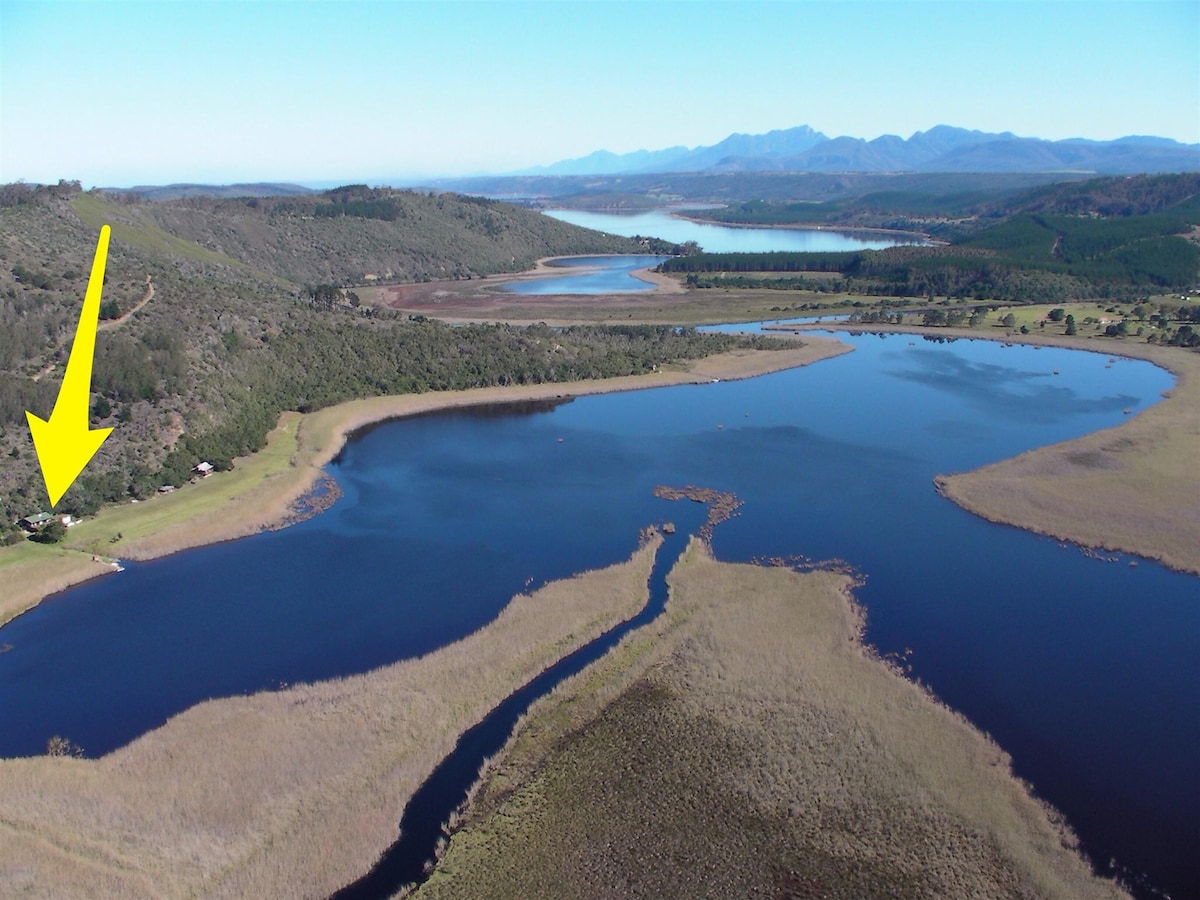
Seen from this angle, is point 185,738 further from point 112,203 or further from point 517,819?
point 112,203

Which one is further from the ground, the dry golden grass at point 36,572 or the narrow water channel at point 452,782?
the dry golden grass at point 36,572

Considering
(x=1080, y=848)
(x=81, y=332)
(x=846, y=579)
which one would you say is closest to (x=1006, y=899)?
(x=1080, y=848)

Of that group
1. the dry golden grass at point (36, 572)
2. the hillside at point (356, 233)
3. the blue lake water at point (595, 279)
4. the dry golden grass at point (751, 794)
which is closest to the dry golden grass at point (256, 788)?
the dry golden grass at point (751, 794)

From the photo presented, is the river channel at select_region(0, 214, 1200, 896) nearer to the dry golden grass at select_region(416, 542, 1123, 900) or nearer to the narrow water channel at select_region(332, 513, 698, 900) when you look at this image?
the dry golden grass at select_region(416, 542, 1123, 900)

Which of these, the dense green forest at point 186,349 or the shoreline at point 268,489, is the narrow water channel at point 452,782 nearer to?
the shoreline at point 268,489

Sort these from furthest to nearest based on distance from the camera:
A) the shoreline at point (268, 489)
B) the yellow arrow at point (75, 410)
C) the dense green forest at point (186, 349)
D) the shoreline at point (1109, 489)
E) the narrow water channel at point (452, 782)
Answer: the dense green forest at point (186, 349)
the shoreline at point (1109, 489)
the shoreline at point (268, 489)
the narrow water channel at point (452, 782)
the yellow arrow at point (75, 410)

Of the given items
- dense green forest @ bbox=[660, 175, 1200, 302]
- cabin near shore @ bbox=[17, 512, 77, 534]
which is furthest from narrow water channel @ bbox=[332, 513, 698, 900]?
dense green forest @ bbox=[660, 175, 1200, 302]

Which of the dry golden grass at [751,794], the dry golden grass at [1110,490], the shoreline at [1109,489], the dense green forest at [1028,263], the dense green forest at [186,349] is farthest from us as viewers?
the dense green forest at [1028,263]
